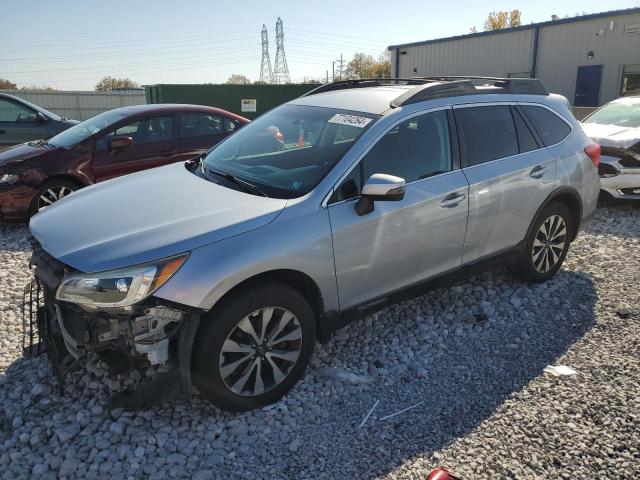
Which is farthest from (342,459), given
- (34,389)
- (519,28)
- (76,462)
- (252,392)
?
(519,28)

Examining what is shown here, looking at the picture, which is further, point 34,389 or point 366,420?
point 34,389

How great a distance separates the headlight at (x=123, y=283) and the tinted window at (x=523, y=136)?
296 centimetres

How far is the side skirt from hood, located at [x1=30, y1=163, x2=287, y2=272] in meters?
0.80

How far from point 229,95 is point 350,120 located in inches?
599

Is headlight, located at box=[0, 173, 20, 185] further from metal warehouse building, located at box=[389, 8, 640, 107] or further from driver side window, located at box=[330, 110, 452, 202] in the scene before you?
metal warehouse building, located at box=[389, 8, 640, 107]

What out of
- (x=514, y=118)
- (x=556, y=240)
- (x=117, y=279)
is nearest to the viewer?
(x=117, y=279)

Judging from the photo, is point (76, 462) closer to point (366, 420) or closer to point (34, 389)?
point (34, 389)

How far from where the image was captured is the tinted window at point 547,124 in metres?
4.43

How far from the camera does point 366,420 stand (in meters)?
2.98

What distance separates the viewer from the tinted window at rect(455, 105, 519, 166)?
153 inches

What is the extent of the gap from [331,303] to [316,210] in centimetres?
58

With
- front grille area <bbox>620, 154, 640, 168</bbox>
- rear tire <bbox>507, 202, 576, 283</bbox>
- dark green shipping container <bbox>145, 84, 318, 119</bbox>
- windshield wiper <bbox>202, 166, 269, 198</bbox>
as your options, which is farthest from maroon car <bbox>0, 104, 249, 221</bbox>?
dark green shipping container <bbox>145, 84, 318, 119</bbox>

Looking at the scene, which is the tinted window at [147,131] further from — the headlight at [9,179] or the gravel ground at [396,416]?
the gravel ground at [396,416]

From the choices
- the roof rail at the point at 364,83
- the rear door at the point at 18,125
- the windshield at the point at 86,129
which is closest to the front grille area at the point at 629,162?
the roof rail at the point at 364,83
